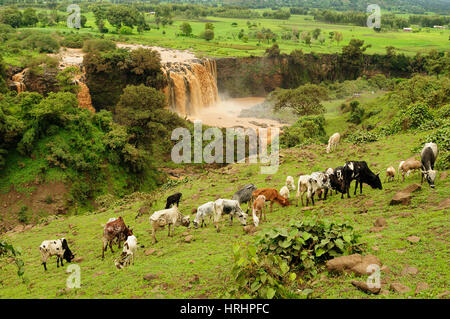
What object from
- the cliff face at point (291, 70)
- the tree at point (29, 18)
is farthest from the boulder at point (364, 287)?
the tree at point (29, 18)

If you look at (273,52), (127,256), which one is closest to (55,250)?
(127,256)

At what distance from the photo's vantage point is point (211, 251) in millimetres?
8781

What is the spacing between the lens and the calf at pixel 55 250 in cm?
995

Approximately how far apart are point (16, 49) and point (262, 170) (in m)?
34.0

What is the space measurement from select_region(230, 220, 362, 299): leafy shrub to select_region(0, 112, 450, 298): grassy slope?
1.54 ft

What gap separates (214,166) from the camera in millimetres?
31141

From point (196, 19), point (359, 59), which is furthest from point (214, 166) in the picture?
point (196, 19)

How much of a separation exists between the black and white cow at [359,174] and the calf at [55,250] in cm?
794

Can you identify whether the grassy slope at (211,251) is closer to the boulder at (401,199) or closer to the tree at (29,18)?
the boulder at (401,199)

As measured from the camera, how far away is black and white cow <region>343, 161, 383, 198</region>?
36.0 feet

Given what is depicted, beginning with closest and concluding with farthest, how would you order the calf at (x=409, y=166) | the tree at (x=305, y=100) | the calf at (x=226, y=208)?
1. the calf at (x=226, y=208)
2. the calf at (x=409, y=166)
3. the tree at (x=305, y=100)

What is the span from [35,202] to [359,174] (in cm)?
1736

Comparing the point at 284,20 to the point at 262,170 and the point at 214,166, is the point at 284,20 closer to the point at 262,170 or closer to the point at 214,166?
the point at 214,166
